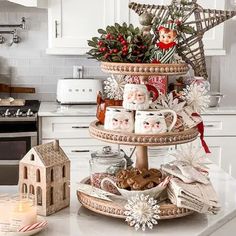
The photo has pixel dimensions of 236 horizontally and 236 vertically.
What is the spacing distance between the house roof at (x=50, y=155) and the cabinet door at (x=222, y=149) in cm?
238

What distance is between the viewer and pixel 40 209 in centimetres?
169

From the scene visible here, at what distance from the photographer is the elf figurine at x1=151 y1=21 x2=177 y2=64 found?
5.59 ft

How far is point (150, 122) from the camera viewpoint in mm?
1650

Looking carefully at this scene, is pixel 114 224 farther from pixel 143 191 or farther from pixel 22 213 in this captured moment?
pixel 22 213

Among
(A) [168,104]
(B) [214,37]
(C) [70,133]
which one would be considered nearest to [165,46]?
(A) [168,104]

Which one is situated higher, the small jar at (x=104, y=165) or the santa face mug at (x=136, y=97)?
the santa face mug at (x=136, y=97)

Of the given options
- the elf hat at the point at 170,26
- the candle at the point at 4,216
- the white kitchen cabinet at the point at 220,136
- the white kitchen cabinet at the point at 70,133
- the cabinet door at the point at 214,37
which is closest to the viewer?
the candle at the point at 4,216

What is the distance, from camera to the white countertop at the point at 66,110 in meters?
3.79

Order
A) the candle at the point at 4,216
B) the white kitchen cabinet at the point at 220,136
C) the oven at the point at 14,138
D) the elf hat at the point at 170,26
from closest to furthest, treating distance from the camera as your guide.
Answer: the candle at the point at 4,216, the elf hat at the point at 170,26, the oven at the point at 14,138, the white kitchen cabinet at the point at 220,136

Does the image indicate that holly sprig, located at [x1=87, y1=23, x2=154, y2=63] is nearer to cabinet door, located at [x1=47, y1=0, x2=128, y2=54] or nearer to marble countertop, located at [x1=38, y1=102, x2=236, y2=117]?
marble countertop, located at [x1=38, y1=102, x2=236, y2=117]

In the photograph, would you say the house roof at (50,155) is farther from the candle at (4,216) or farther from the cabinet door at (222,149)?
the cabinet door at (222,149)

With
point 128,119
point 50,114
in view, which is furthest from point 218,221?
point 50,114

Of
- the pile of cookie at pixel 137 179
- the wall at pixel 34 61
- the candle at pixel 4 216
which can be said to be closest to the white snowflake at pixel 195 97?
the pile of cookie at pixel 137 179

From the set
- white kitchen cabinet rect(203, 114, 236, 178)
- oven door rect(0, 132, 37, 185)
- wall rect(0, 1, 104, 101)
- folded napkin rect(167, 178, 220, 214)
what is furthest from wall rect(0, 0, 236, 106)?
folded napkin rect(167, 178, 220, 214)
